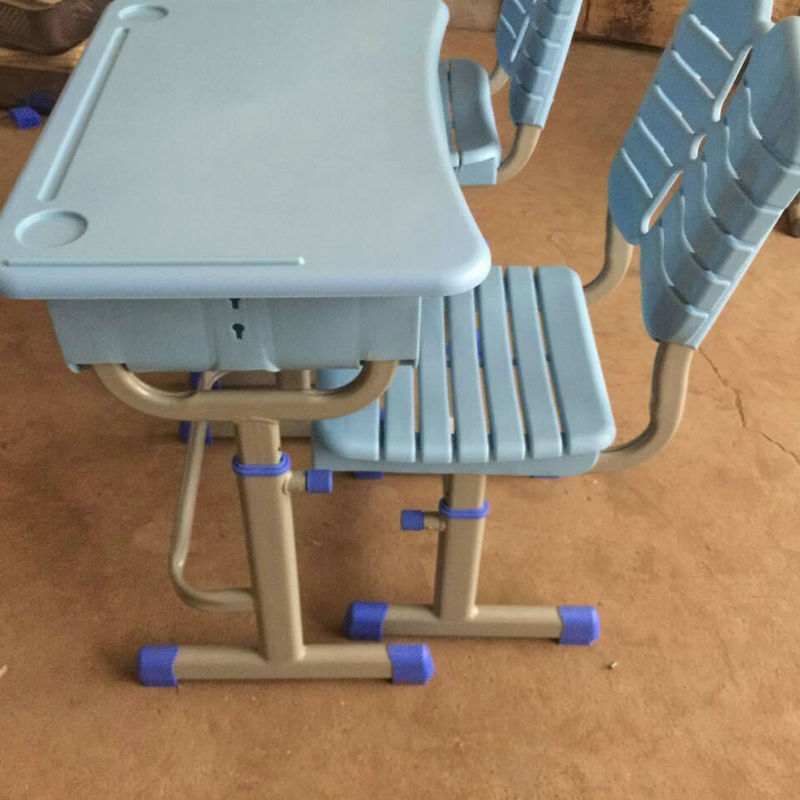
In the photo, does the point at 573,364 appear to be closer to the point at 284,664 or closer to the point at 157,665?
the point at 284,664

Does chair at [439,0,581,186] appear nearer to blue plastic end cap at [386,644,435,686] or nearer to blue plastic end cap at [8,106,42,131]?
blue plastic end cap at [386,644,435,686]

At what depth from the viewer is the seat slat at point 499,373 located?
41.9 inches

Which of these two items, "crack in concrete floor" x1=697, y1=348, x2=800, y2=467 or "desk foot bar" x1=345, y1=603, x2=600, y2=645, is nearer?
"desk foot bar" x1=345, y1=603, x2=600, y2=645

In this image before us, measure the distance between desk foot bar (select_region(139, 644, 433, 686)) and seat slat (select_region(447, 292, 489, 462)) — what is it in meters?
0.47

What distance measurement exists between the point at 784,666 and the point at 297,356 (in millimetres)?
1040

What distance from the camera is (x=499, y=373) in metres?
1.17

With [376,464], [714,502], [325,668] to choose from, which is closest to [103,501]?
[325,668]

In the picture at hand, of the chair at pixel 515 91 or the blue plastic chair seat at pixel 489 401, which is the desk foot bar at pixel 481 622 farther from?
the chair at pixel 515 91

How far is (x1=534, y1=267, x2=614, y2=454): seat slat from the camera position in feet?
3.53

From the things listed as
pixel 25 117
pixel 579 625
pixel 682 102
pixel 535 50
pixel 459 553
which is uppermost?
pixel 682 102

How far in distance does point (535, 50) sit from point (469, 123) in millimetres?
184

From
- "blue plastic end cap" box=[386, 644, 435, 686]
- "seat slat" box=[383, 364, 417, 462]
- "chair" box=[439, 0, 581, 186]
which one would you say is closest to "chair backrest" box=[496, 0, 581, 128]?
"chair" box=[439, 0, 581, 186]

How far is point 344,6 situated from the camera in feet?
4.33

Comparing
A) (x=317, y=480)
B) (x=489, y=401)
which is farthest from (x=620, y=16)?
(x=317, y=480)
